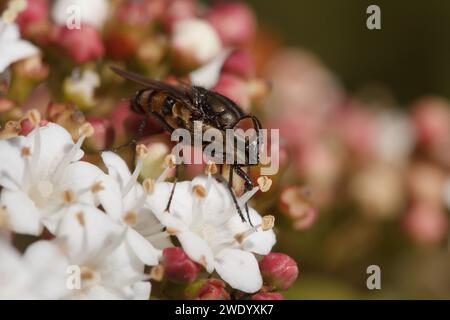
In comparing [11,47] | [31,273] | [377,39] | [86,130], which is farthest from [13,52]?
[377,39]

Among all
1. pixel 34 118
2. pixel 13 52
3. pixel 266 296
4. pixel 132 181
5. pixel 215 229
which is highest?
pixel 13 52

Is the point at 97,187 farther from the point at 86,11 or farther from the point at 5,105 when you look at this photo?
the point at 86,11

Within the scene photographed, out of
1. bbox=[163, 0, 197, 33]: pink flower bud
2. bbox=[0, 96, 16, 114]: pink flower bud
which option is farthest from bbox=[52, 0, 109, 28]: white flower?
bbox=[0, 96, 16, 114]: pink flower bud

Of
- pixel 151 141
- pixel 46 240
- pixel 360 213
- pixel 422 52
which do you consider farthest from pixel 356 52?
pixel 46 240

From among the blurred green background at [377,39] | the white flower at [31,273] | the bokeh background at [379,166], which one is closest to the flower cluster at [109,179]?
the white flower at [31,273]

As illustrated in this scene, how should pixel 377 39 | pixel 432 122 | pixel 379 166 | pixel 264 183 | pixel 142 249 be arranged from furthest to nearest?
pixel 377 39, pixel 432 122, pixel 379 166, pixel 264 183, pixel 142 249

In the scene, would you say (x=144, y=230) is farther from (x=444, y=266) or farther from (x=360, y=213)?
(x=444, y=266)

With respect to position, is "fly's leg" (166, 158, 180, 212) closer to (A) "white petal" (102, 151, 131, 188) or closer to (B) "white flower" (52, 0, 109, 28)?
(A) "white petal" (102, 151, 131, 188)
